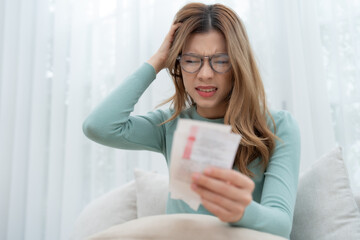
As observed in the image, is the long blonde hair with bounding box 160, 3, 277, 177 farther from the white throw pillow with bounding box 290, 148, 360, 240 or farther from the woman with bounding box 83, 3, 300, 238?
the white throw pillow with bounding box 290, 148, 360, 240

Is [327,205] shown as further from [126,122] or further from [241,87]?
[126,122]

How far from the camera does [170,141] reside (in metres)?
1.20

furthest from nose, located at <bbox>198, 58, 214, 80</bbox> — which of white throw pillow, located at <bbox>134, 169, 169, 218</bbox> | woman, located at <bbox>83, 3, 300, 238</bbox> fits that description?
white throw pillow, located at <bbox>134, 169, 169, 218</bbox>

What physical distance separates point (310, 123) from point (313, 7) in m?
0.54

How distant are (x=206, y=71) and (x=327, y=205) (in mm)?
545

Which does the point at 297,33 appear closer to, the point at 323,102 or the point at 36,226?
the point at 323,102

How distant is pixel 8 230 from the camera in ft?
7.40

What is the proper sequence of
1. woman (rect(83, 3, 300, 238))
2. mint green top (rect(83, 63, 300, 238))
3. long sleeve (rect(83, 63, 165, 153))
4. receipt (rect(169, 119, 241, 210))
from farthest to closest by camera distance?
long sleeve (rect(83, 63, 165, 153)) → woman (rect(83, 3, 300, 238)) → mint green top (rect(83, 63, 300, 238)) → receipt (rect(169, 119, 241, 210))

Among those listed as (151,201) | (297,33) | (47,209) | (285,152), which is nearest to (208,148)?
(285,152)

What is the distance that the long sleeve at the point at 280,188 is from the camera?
2.61 ft

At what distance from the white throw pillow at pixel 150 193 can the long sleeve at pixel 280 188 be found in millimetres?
516

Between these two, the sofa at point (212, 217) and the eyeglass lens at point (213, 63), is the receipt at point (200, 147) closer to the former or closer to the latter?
the sofa at point (212, 217)

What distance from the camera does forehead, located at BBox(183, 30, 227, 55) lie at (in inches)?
40.8

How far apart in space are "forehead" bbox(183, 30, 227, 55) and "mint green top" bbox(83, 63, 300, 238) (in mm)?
203
